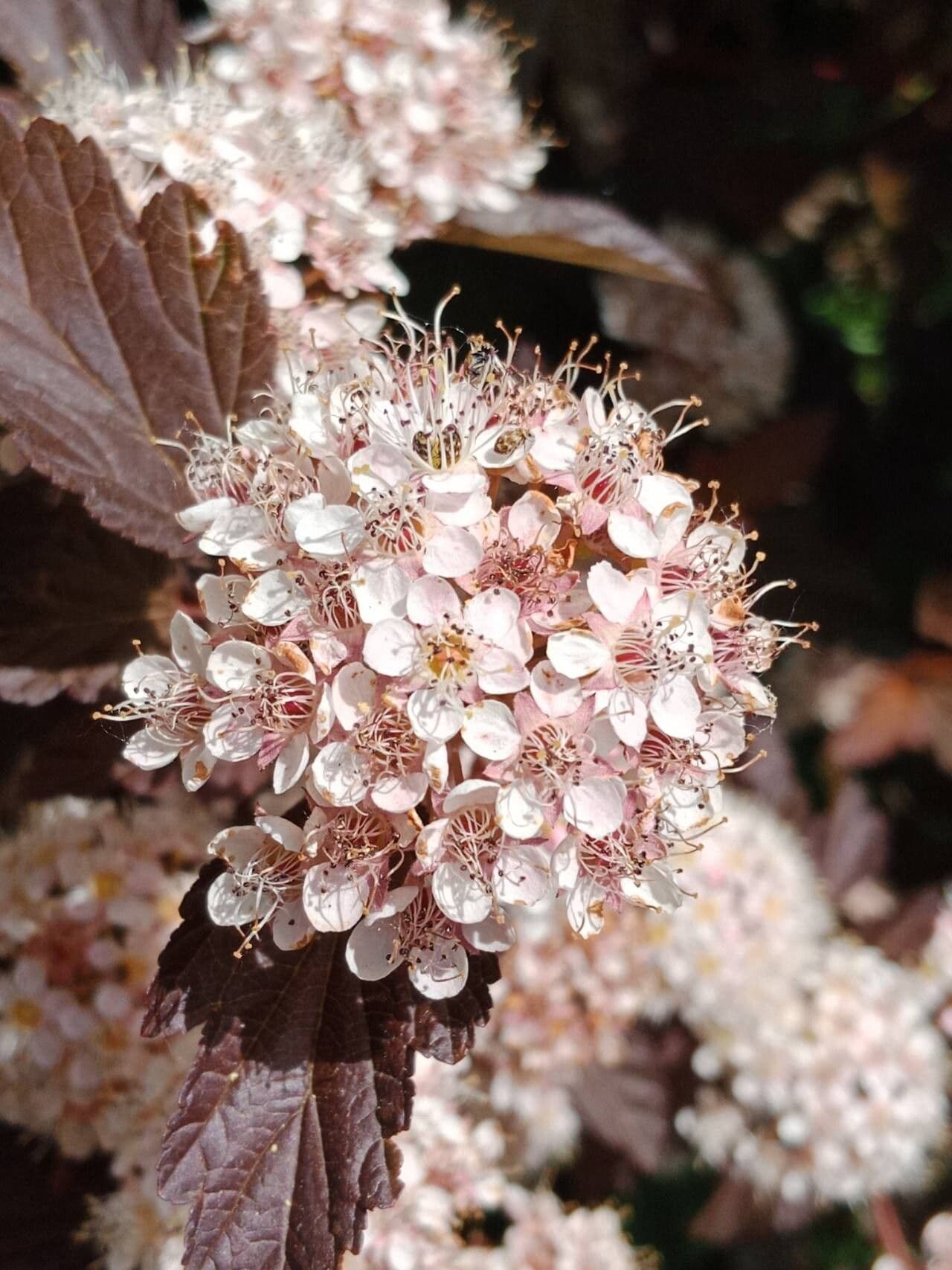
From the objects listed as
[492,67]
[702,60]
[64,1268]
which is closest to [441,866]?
[64,1268]

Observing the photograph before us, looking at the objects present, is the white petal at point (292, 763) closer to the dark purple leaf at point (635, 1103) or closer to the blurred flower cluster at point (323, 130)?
the blurred flower cluster at point (323, 130)

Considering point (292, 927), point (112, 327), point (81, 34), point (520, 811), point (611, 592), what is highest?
point (81, 34)

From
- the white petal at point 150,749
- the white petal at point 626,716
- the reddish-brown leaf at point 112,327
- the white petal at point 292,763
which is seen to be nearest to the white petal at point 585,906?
the white petal at point 626,716

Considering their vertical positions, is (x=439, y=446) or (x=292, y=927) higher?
(x=439, y=446)

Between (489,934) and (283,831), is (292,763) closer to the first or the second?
(283,831)

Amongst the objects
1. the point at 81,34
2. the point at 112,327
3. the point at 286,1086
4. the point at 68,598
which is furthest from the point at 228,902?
the point at 81,34

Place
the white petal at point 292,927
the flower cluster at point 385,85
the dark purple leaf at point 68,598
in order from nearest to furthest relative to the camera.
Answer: the white petal at point 292,927, the dark purple leaf at point 68,598, the flower cluster at point 385,85

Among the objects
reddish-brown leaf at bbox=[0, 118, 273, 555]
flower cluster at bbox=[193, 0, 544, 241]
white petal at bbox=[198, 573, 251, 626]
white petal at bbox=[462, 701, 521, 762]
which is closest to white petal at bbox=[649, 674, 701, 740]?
white petal at bbox=[462, 701, 521, 762]
